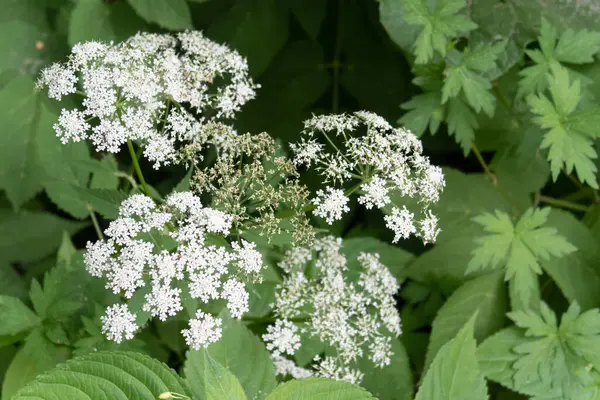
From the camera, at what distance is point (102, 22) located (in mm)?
2562

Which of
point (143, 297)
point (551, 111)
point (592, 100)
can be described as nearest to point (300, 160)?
point (143, 297)

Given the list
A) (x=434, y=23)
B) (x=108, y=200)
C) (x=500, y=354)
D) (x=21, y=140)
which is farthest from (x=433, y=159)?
(x=21, y=140)

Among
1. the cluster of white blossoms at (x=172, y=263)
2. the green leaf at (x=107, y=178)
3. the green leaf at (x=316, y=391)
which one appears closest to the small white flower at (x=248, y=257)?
the cluster of white blossoms at (x=172, y=263)

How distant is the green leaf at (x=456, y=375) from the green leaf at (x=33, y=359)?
1.14 m

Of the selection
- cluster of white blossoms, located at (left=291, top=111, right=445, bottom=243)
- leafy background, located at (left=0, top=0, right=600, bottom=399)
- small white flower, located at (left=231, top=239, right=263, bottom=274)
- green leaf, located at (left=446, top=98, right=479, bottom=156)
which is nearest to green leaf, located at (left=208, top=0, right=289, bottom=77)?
leafy background, located at (left=0, top=0, right=600, bottom=399)

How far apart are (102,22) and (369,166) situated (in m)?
1.41

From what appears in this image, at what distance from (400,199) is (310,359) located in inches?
24.7

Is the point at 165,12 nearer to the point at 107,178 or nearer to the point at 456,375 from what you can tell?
the point at 107,178

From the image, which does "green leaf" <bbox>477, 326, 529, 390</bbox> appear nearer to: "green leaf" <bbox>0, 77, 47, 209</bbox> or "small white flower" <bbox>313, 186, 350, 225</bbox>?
"small white flower" <bbox>313, 186, 350, 225</bbox>

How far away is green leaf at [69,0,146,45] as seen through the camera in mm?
2469

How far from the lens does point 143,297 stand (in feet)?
5.39

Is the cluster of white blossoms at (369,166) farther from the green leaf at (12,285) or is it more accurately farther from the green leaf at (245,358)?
the green leaf at (12,285)

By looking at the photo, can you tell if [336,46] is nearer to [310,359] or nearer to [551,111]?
[551,111]

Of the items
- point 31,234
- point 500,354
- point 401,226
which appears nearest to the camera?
point 401,226
